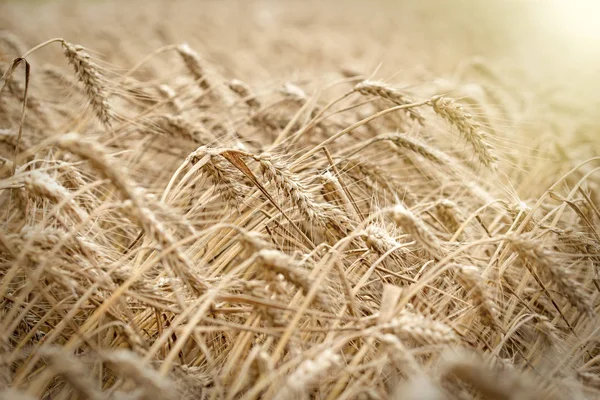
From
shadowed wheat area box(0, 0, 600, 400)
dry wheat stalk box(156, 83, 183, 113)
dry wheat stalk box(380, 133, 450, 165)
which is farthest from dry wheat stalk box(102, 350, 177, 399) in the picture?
dry wheat stalk box(156, 83, 183, 113)

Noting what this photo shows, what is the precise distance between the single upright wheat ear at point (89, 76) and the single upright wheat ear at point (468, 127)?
1.32m

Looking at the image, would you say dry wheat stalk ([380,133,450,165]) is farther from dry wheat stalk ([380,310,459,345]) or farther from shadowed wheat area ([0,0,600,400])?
dry wheat stalk ([380,310,459,345])

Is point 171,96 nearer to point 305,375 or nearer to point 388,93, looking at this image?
point 388,93

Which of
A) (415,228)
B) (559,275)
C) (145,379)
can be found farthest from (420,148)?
(145,379)

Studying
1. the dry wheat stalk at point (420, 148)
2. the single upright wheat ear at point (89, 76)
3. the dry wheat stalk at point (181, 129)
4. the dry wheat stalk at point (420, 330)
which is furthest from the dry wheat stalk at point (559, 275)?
the single upright wheat ear at point (89, 76)

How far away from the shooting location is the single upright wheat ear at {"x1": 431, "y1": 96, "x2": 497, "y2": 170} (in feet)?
5.53

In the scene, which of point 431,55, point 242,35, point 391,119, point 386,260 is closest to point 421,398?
point 386,260

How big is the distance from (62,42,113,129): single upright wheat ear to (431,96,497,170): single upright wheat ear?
132cm

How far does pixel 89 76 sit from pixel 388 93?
122 cm

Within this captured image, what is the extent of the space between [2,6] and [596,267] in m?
8.50

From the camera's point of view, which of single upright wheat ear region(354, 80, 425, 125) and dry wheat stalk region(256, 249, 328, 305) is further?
single upright wheat ear region(354, 80, 425, 125)

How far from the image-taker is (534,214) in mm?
1739

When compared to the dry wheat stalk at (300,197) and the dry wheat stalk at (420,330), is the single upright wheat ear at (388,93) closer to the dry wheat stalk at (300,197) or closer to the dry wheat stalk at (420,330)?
the dry wheat stalk at (300,197)

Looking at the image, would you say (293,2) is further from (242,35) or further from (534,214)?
(534,214)
